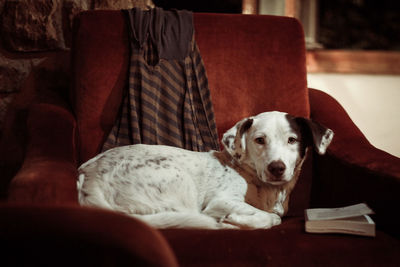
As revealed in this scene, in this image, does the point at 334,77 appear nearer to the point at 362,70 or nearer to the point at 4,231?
the point at 362,70

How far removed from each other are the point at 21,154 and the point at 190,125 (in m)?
0.89

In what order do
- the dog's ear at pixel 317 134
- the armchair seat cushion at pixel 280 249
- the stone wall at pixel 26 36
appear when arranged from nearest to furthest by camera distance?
the armchair seat cushion at pixel 280 249
the dog's ear at pixel 317 134
the stone wall at pixel 26 36

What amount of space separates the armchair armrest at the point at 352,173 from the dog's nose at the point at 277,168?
307 millimetres

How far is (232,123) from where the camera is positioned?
6.32 ft

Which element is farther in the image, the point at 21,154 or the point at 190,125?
the point at 190,125

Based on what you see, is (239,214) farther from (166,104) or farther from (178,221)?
(166,104)

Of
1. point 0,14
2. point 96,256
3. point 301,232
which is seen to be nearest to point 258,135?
point 301,232

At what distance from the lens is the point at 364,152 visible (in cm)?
152

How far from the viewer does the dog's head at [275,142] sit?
150cm

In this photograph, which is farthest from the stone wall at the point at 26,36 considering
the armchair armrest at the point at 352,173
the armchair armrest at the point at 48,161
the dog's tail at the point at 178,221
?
the armchair armrest at the point at 352,173

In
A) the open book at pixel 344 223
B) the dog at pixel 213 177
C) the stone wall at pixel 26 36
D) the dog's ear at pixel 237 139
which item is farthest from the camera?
the stone wall at pixel 26 36

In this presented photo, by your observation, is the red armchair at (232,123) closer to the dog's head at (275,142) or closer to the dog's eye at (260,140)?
the dog's head at (275,142)

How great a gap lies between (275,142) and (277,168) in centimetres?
15

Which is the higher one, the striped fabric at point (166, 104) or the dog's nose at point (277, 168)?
the striped fabric at point (166, 104)
